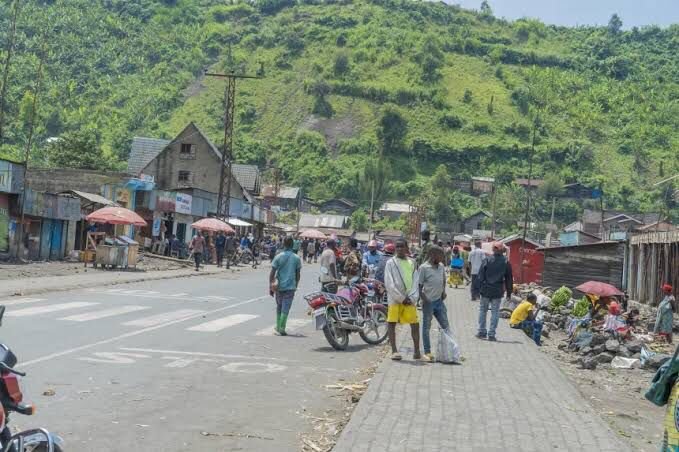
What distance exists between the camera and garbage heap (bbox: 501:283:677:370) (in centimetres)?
1702

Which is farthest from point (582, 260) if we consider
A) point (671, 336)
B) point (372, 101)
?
point (372, 101)

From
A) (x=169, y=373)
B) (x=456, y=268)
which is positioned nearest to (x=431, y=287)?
(x=169, y=373)

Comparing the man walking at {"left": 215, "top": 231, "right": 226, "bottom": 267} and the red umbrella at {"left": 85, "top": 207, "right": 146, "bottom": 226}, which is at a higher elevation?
the red umbrella at {"left": 85, "top": 207, "right": 146, "bottom": 226}

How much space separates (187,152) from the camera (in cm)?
7069

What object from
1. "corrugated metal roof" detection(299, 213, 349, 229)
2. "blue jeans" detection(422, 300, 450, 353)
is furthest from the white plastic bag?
"corrugated metal roof" detection(299, 213, 349, 229)

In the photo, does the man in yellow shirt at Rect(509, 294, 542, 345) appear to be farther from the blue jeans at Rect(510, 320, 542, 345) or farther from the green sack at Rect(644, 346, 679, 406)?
the green sack at Rect(644, 346, 679, 406)

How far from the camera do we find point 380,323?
15641 millimetres

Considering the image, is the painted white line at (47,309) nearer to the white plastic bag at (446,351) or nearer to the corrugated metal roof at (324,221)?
the white plastic bag at (446,351)

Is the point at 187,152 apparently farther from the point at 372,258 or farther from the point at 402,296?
the point at 402,296

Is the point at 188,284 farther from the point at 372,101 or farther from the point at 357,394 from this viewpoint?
the point at 372,101

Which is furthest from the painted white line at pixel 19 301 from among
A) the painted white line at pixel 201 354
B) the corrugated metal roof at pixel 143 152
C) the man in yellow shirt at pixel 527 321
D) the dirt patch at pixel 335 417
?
the corrugated metal roof at pixel 143 152

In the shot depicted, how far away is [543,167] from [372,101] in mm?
35393

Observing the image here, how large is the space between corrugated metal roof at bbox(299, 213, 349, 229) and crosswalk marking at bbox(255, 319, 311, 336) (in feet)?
288

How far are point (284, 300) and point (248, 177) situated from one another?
67.3 metres
